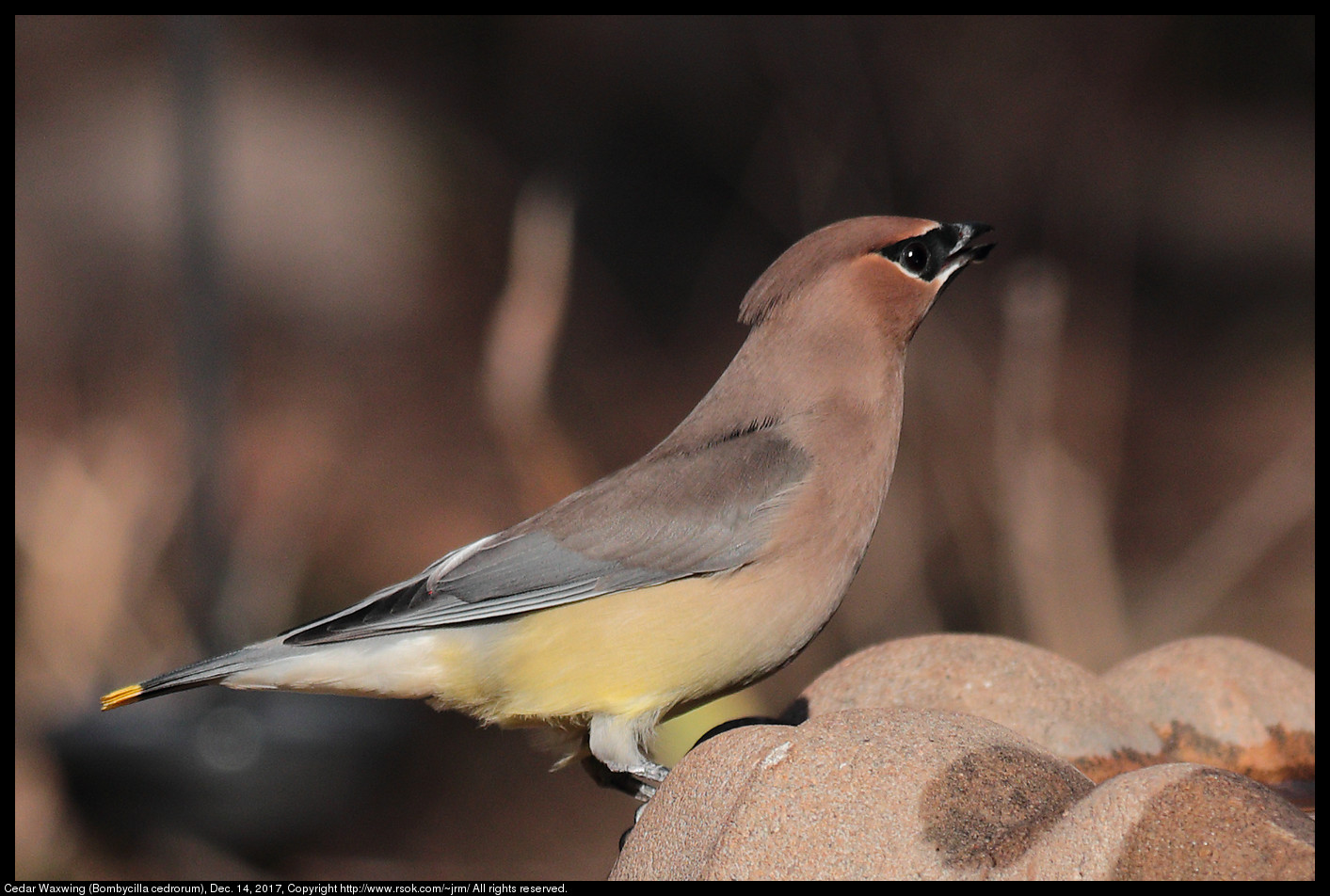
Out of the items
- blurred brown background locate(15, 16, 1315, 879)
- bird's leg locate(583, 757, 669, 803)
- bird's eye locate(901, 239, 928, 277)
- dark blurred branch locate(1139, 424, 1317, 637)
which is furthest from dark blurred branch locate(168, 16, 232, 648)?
dark blurred branch locate(1139, 424, 1317, 637)

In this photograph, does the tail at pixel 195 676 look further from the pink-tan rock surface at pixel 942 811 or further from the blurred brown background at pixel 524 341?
the blurred brown background at pixel 524 341

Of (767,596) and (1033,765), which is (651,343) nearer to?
(767,596)

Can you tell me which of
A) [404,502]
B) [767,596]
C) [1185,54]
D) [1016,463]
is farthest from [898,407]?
[1185,54]

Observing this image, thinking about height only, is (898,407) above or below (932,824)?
above

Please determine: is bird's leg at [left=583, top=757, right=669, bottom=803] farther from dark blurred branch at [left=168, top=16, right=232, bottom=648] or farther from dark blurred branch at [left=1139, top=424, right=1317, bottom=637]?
dark blurred branch at [left=1139, top=424, right=1317, bottom=637]

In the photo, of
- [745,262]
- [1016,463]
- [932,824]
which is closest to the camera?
[932,824]

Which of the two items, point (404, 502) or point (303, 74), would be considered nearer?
point (404, 502)

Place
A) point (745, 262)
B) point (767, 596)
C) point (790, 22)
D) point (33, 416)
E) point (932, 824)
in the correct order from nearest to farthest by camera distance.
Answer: point (932, 824)
point (767, 596)
point (33, 416)
point (790, 22)
point (745, 262)
